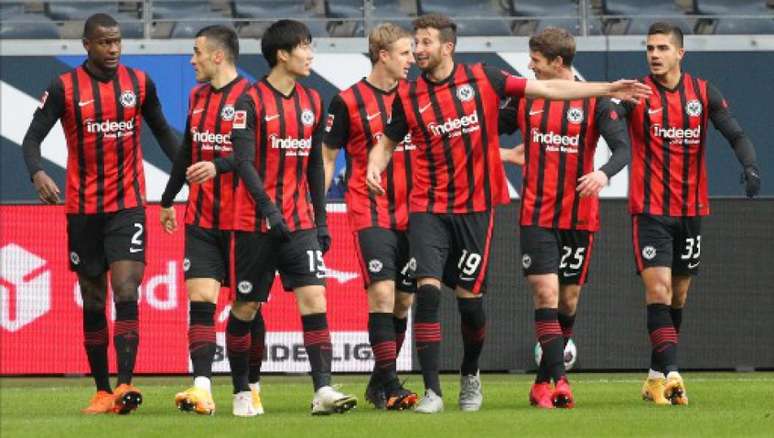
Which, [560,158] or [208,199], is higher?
[560,158]

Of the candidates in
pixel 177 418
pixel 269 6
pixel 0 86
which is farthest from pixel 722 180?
pixel 177 418

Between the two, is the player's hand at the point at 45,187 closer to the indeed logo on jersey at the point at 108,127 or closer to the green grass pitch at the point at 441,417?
the indeed logo on jersey at the point at 108,127

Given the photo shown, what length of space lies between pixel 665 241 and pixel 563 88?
1756mm

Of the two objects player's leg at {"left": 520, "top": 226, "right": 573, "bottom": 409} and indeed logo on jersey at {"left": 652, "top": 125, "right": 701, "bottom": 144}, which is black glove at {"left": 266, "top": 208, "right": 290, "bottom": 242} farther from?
indeed logo on jersey at {"left": 652, "top": 125, "right": 701, "bottom": 144}

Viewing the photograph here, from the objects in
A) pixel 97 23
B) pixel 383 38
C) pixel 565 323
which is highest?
pixel 97 23

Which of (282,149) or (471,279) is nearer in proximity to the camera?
(282,149)

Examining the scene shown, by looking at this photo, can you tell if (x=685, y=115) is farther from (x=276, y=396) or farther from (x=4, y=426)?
(x=4, y=426)

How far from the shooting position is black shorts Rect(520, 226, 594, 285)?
34.2ft

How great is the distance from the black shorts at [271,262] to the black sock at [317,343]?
7.5 inches

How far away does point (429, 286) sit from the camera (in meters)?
9.67

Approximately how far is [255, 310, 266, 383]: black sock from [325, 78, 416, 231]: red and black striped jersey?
777 millimetres

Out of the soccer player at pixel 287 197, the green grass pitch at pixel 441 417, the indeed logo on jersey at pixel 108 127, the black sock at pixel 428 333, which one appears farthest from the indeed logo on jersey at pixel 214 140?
the green grass pitch at pixel 441 417

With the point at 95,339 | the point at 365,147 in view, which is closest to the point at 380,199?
the point at 365,147

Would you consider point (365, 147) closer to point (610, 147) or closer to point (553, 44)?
point (553, 44)
